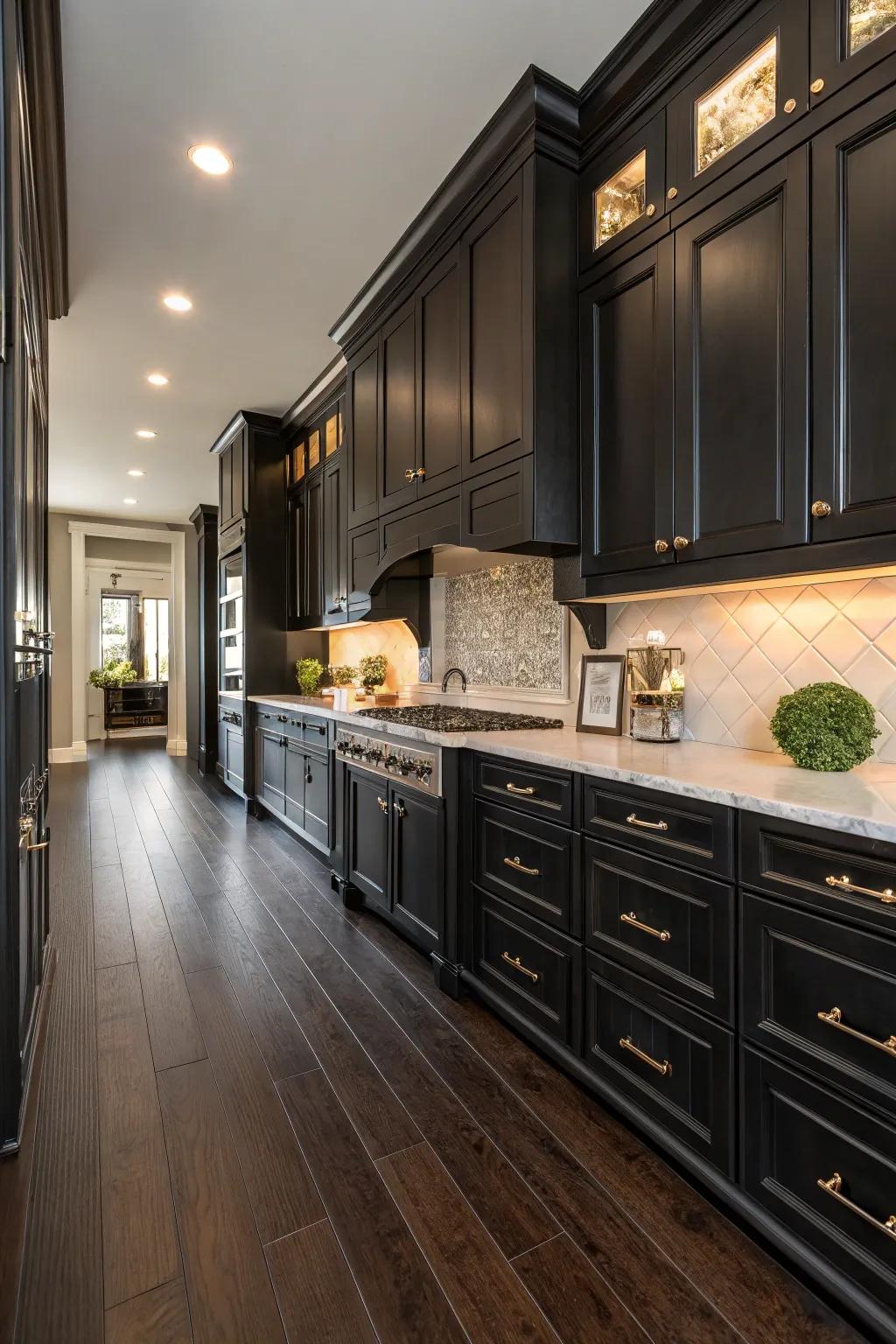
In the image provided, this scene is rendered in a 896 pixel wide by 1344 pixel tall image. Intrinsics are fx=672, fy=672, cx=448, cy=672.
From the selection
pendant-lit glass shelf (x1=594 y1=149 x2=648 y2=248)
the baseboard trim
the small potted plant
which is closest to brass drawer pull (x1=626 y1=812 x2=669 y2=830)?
pendant-lit glass shelf (x1=594 y1=149 x2=648 y2=248)

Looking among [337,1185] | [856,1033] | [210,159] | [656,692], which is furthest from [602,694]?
[210,159]

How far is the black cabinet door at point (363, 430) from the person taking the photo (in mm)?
3426

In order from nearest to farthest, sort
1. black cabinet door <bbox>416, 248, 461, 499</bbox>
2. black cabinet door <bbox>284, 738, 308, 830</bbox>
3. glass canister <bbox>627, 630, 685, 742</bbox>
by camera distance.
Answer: glass canister <bbox>627, 630, 685, 742</bbox> < black cabinet door <bbox>416, 248, 461, 499</bbox> < black cabinet door <bbox>284, 738, 308, 830</bbox>

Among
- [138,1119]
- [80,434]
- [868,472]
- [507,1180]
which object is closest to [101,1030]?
[138,1119]

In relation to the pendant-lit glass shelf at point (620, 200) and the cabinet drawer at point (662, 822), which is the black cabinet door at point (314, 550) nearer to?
the pendant-lit glass shelf at point (620, 200)

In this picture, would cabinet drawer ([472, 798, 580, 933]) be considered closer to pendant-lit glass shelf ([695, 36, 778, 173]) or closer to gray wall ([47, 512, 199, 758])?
pendant-lit glass shelf ([695, 36, 778, 173])

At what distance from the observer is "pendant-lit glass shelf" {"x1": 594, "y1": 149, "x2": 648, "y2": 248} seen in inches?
81.8

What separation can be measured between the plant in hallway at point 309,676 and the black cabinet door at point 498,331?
9.62ft

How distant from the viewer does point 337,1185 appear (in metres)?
1.55

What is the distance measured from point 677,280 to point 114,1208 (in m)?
2.71

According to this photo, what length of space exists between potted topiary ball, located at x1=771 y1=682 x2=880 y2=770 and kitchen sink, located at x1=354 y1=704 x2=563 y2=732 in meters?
1.07

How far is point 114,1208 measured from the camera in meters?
1.48

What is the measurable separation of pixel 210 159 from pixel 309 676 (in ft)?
11.0

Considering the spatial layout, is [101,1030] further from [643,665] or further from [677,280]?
[677,280]
